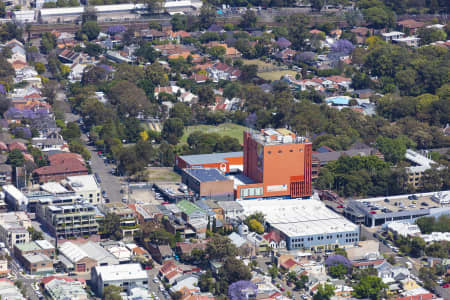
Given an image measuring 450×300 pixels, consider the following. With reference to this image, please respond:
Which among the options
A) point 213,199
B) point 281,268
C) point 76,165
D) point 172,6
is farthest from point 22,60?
point 281,268

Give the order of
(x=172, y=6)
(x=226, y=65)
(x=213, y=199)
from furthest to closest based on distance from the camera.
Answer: (x=172, y=6)
(x=226, y=65)
(x=213, y=199)

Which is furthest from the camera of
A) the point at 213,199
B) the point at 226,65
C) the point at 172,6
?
the point at 172,6

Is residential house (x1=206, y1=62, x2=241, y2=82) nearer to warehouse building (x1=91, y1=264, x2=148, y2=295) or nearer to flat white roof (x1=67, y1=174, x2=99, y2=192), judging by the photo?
flat white roof (x1=67, y1=174, x2=99, y2=192)

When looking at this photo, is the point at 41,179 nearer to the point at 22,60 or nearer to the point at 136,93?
the point at 136,93

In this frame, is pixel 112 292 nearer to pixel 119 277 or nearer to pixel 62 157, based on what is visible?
pixel 119 277

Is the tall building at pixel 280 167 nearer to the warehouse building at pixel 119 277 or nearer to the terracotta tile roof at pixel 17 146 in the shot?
the warehouse building at pixel 119 277

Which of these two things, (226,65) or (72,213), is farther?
(226,65)

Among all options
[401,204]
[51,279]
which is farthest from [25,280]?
[401,204]
